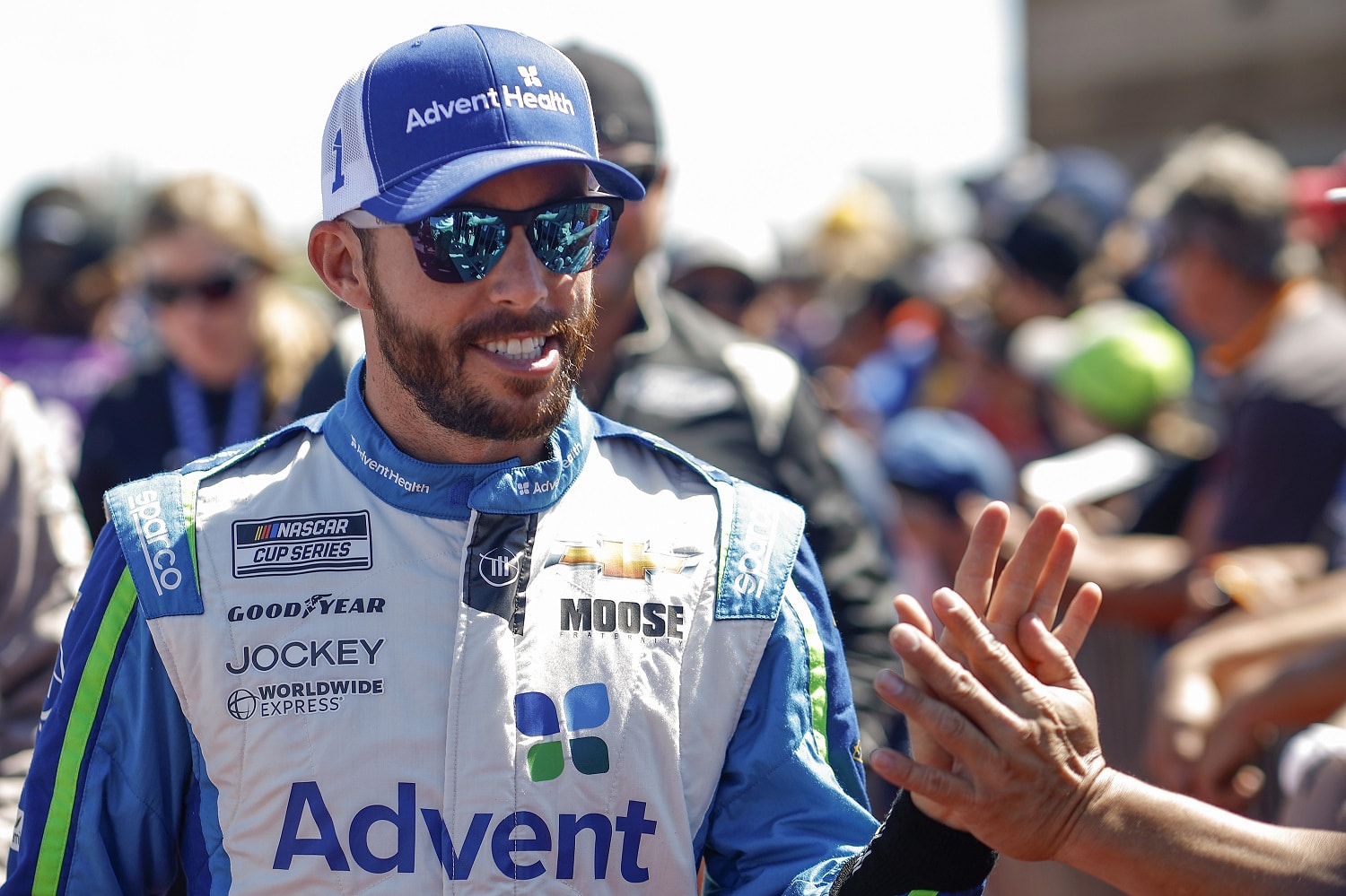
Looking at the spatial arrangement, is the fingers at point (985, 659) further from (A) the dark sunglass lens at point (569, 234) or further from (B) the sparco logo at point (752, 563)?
(A) the dark sunglass lens at point (569, 234)

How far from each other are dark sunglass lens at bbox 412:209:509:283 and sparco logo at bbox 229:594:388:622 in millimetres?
462

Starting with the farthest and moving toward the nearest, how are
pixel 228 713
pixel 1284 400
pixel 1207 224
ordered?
pixel 1207 224, pixel 1284 400, pixel 228 713

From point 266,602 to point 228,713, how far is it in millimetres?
155

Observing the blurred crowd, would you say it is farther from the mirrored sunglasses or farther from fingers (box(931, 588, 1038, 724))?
fingers (box(931, 588, 1038, 724))

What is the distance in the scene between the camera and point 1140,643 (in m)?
4.01

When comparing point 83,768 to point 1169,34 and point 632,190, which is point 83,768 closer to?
point 632,190

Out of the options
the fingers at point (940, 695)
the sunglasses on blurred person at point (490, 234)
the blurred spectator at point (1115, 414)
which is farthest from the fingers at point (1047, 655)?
the blurred spectator at point (1115, 414)

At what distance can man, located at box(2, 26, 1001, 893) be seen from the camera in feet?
6.30

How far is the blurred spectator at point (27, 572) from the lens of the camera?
274 cm

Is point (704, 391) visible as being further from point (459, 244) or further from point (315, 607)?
point (315, 607)

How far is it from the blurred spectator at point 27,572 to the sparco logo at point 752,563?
4.64 feet

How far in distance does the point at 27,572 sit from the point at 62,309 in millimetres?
3580

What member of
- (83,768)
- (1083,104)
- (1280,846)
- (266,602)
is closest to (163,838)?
(83,768)

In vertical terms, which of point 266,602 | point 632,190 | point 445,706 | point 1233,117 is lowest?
point 445,706
